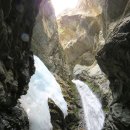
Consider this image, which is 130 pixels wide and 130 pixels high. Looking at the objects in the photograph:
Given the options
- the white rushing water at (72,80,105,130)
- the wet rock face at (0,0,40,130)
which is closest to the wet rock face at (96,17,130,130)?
the wet rock face at (0,0,40,130)

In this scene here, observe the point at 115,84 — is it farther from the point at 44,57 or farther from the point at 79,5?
the point at 79,5

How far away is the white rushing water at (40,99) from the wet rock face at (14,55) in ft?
5.77

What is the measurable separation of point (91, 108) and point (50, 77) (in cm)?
592

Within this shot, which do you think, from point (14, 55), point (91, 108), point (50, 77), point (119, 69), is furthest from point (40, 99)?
point (91, 108)

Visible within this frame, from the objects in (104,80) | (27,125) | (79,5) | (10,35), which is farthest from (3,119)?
(79,5)

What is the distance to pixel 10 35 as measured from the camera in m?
12.5

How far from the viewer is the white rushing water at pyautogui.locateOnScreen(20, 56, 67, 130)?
55.4 feet

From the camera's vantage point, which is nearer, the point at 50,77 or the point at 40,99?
the point at 40,99

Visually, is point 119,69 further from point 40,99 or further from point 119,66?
point 40,99

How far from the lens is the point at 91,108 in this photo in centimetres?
2670

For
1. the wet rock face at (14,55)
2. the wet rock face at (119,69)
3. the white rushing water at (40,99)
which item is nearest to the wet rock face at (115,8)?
the wet rock face at (119,69)

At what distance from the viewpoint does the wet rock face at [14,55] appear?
11.7m

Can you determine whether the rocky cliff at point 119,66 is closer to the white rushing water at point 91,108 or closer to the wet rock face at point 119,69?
the wet rock face at point 119,69

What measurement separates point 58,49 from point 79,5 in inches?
643
